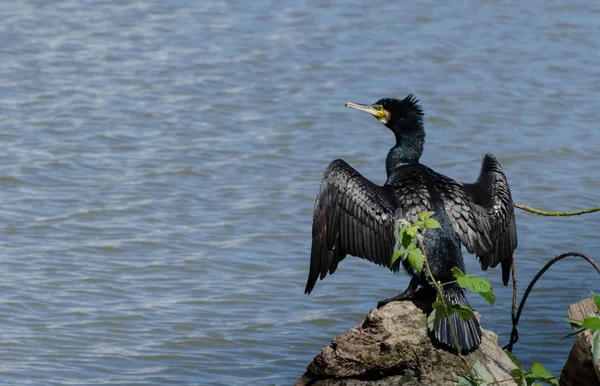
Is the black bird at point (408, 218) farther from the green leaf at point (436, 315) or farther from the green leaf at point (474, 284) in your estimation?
the green leaf at point (474, 284)

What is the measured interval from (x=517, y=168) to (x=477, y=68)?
2.92 meters

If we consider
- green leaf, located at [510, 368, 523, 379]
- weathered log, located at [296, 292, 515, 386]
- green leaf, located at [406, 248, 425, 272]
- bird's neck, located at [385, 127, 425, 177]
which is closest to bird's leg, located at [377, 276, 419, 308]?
weathered log, located at [296, 292, 515, 386]

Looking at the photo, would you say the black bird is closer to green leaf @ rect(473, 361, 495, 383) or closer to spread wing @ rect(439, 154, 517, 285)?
spread wing @ rect(439, 154, 517, 285)

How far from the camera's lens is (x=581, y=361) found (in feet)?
16.8

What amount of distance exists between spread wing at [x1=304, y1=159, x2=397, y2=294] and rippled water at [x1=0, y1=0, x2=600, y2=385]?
4.17 ft

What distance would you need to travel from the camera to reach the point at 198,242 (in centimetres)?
871

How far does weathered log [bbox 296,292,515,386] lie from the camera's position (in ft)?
16.3

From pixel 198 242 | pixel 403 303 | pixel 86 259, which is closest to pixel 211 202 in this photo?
pixel 198 242

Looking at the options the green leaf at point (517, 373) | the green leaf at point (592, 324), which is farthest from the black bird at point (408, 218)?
the green leaf at point (592, 324)

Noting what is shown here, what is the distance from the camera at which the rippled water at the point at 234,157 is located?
7.30 metres

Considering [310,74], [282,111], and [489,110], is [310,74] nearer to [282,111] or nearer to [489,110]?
[282,111]

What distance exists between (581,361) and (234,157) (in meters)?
5.75

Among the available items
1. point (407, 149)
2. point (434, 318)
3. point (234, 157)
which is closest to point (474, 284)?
point (434, 318)

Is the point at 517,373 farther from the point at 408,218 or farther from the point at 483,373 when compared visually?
the point at 408,218
